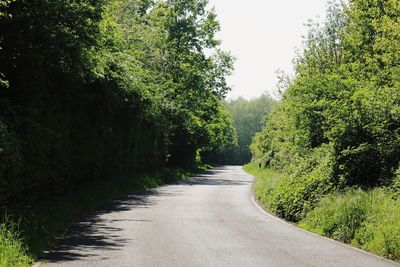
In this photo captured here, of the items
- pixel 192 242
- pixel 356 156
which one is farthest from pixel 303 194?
pixel 192 242

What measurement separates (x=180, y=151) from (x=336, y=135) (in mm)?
32222

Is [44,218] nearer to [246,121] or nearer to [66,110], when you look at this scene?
[66,110]

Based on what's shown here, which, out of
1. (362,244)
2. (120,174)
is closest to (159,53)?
(120,174)

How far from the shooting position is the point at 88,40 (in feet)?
51.8

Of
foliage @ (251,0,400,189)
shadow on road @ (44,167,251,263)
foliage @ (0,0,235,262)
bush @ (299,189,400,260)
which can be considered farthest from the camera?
foliage @ (251,0,400,189)

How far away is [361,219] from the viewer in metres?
11.9

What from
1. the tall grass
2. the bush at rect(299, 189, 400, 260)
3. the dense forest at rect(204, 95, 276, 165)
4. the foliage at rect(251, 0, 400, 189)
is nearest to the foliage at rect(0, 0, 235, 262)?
the tall grass

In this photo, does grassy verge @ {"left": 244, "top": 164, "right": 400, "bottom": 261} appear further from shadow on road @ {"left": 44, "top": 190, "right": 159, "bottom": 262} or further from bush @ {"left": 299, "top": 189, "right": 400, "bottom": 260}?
shadow on road @ {"left": 44, "top": 190, "right": 159, "bottom": 262}

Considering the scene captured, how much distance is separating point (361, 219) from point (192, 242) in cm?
446

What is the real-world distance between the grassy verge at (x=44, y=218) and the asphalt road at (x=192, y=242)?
1.32 ft

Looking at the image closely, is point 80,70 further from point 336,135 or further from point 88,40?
point 336,135

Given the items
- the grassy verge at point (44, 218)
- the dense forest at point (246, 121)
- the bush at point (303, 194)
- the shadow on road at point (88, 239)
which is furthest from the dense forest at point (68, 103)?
the dense forest at point (246, 121)

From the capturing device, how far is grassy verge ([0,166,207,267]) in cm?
822

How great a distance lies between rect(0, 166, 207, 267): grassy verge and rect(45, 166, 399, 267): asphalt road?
403 millimetres
